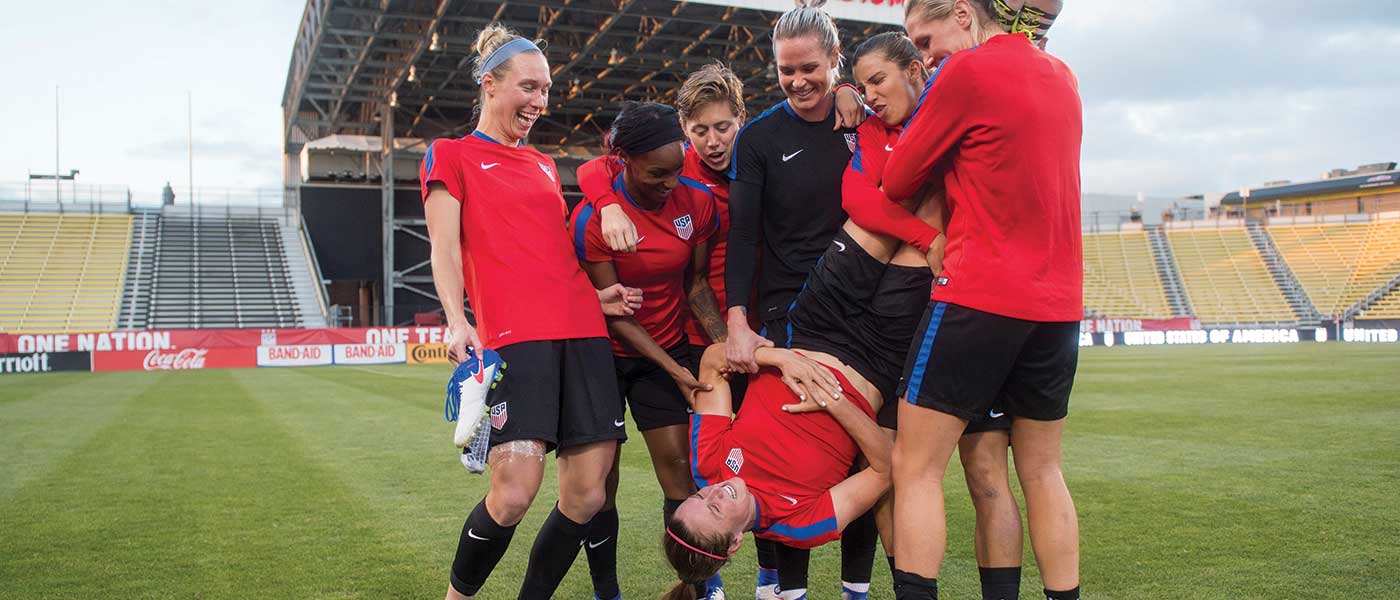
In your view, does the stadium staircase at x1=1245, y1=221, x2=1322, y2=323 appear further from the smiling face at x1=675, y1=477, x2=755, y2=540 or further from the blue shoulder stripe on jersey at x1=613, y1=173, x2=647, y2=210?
the smiling face at x1=675, y1=477, x2=755, y2=540

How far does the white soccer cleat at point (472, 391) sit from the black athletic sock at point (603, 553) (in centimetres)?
95

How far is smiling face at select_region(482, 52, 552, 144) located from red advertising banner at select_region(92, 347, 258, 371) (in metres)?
25.8

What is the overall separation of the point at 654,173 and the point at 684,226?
35 centimetres

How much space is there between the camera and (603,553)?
170 inches

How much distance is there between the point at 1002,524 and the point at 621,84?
102ft

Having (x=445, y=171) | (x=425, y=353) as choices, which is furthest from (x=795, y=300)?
(x=425, y=353)

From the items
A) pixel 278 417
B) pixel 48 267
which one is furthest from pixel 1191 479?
pixel 48 267

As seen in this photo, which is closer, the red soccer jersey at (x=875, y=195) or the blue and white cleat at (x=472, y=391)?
the blue and white cleat at (x=472, y=391)

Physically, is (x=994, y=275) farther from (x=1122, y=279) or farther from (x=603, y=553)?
(x=1122, y=279)

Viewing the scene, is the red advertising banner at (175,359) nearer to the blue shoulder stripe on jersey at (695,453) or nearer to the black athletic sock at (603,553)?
the black athletic sock at (603,553)

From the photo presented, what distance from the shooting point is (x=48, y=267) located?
116ft

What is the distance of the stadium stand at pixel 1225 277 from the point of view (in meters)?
41.5

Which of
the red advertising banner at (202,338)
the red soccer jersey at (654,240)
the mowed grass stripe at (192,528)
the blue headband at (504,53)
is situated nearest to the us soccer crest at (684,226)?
the red soccer jersey at (654,240)

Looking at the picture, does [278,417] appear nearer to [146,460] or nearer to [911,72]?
[146,460]
